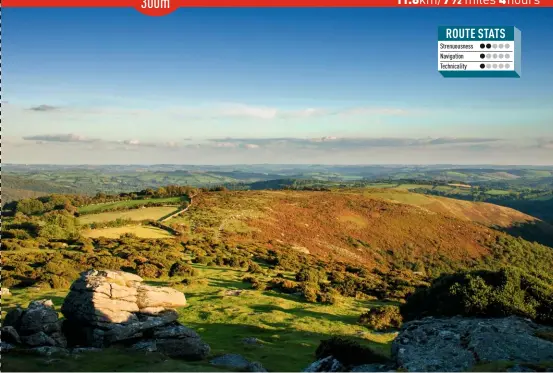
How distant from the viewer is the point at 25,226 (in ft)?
205

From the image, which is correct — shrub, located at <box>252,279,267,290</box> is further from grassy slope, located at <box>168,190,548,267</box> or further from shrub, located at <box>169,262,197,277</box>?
grassy slope, located at <box>168,190,548,267</box>

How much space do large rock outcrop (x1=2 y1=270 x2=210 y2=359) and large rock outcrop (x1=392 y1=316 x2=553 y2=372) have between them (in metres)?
10.7

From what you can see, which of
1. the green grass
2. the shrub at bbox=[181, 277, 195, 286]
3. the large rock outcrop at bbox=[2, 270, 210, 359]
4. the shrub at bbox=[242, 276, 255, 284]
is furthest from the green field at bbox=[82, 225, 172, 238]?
the large rock outcrop at bbox=[2, 270, 210, 359]

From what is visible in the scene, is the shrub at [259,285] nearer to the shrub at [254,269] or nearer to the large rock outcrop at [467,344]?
the shrub at [254,269]

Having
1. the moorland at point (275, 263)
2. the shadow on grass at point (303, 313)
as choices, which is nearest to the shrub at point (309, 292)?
the moorland at point (275, 263)

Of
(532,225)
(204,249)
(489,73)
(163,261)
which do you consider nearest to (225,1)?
(489,73)

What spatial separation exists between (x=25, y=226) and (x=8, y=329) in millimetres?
52462

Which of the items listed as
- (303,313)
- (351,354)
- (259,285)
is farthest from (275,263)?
(351,354)

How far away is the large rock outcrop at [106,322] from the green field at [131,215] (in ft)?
198

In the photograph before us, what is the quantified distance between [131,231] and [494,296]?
61.8 m

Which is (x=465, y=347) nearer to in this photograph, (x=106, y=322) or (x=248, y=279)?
(x=106, y=322)

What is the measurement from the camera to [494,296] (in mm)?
20125

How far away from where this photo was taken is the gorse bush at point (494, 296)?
1975 centimetres

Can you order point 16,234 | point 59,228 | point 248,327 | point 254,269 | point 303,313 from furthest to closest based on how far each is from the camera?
point 59,228 < point 16,234 < point 254,269 < point 303,313 < point 248,327
